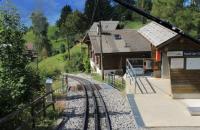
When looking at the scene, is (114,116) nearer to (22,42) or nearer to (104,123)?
(104,123)

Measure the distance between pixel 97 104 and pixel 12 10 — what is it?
7.01m

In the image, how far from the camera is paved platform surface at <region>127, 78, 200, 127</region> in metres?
17.0

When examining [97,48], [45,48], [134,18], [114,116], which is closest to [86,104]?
[114,116]

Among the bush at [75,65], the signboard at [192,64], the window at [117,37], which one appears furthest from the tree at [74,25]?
the signboard at [192,64]

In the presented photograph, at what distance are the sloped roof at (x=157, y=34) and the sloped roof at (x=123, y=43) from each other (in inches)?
685

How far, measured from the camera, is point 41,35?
114938 millimetres

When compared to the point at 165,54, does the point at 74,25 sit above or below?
above

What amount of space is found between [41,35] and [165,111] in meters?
97.1

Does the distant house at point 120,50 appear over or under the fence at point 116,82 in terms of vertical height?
over

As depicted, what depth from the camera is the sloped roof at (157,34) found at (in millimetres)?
29194

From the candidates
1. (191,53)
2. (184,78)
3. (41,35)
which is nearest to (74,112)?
(184,78)

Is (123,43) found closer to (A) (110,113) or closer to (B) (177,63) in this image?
(B) (177,63)

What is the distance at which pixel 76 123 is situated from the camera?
18281mm

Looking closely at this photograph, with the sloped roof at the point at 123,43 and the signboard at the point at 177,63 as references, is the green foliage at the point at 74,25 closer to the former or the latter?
the sloped roof at the point at 123,43
